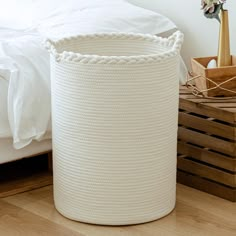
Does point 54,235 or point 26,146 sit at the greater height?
point 26,146

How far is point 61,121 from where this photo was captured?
84.6 inches

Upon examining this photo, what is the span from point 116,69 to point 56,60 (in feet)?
0.67

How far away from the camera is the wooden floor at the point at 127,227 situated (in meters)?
2.10

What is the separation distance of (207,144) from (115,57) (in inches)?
21.3

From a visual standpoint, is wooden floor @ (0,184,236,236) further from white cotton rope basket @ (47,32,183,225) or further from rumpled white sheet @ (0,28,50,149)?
rumpled white sheet @ (0,28,50,149)

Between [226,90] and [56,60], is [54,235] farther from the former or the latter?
[226,90]

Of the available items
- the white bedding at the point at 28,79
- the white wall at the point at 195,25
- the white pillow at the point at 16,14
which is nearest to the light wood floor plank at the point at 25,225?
the white bedding at the point at 28,79

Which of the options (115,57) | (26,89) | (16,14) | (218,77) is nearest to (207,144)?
(218,77)

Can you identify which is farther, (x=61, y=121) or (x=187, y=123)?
(x=187, y=123)

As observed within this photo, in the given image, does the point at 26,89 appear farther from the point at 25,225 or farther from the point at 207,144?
the point at 207,144

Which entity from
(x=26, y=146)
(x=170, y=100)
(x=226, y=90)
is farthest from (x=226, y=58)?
(x=26, y=146)

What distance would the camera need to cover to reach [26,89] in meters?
2.27

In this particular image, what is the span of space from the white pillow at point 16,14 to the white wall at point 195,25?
59 centimetres

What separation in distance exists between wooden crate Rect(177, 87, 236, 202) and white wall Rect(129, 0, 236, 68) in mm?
398
